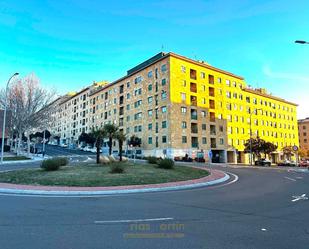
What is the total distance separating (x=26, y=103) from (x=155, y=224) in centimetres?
3879

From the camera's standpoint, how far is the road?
4.95m

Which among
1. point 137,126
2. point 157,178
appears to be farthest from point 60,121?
point 157,178

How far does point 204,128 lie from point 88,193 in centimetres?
4680

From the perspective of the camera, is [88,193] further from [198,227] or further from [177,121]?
[177,121]

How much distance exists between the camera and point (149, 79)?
5806 cm

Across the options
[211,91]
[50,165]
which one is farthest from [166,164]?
[211,91]

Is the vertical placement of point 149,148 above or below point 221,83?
below

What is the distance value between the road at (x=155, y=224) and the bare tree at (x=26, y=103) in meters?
33.1

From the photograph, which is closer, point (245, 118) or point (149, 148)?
point (149, 148)

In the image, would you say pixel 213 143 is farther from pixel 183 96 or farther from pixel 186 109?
pixel 183 96

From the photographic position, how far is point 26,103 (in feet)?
127

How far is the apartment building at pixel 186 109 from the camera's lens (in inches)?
2051

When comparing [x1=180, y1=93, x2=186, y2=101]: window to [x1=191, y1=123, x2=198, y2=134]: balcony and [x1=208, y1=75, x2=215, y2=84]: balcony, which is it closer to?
[x1=191, y1=123, x2=198, y2=134]: balcony

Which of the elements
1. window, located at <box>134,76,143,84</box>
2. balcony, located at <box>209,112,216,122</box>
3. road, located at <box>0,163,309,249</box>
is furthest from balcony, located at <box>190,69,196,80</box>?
road, located at <box>0,163,309,249</box>
